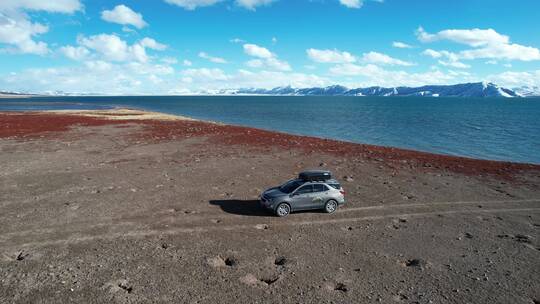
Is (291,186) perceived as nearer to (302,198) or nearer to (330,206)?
(302,198)

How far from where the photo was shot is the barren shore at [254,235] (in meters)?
12.9

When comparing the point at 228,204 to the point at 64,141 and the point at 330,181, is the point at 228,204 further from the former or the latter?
the point at 64,141

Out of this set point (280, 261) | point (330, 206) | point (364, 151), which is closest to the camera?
point (280, 261)

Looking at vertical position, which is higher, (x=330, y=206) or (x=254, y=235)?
(x=330, y=206)

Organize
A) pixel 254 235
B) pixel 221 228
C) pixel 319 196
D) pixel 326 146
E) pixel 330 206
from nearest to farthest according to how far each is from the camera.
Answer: pixel 254 235 → pixel 221 228 → pixel 319 196 → pixel 330 206 → pixel 326 146

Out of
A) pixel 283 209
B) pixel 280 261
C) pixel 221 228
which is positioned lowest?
pixel 280 261

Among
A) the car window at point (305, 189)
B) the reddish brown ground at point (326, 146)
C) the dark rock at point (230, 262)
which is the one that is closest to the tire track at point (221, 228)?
the car window at point (305, 189)

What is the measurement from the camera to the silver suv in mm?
19938

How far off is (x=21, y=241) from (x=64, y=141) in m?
32.6

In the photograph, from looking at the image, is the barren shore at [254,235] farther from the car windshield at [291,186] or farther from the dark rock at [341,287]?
the car windshield at [291,186]

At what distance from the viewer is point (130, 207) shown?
816 inches

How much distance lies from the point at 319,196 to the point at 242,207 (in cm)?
421

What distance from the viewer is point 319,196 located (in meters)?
20.4

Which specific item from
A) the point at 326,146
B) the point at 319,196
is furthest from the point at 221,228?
the point at 326,146
